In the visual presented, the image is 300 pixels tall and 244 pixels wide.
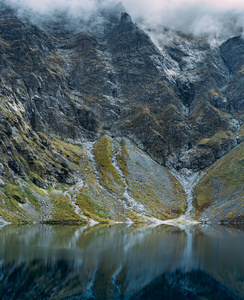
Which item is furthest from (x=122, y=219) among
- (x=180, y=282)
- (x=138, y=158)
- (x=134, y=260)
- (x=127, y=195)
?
(x=180, y=282)

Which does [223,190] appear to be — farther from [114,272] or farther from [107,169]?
[114,272]

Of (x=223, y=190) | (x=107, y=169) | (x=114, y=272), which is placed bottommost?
(x=114, y=272)

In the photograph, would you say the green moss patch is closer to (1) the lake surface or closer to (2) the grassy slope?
(2) the grassy slope

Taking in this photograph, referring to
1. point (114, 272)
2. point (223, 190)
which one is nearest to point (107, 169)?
point (223, 190)

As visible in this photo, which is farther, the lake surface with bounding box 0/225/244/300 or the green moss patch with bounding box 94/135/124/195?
the green moss patch with bounding box 94/135/124/195

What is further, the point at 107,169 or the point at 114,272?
the point at 107,169

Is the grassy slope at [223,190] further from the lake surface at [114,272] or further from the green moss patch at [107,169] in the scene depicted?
the lake surface at [114,272]

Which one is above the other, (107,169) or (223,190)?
(107,169)

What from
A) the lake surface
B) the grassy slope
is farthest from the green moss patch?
the lake surface

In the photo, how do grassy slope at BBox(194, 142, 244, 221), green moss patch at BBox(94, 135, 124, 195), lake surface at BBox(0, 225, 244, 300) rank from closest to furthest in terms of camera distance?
lake surface at BBox(0, 225, 244, 300) < grassy slope at BBox(194, 142, 244, 221) < green moss patch at BBox(94, 135, 124, 195)

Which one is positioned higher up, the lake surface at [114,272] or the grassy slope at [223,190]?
the grassy slope at [223,190]

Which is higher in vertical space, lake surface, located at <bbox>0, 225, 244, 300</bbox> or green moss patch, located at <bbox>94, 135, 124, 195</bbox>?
green moss patch, located at <bbox>94, 135, 124, 195</bbox>

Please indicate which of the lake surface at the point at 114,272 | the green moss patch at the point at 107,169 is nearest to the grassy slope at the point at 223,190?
the green moss patch at the point at 107,169

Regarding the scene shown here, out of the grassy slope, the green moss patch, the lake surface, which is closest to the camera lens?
the lake surface
